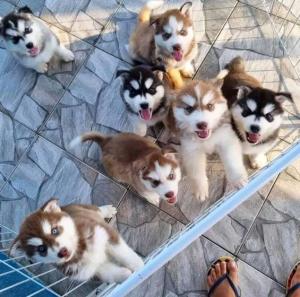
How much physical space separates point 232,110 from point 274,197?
845 millimetres

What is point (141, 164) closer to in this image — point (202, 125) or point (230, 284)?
point (202, 125)

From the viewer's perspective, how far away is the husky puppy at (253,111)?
254cm

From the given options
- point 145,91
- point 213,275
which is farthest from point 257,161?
point 145,91

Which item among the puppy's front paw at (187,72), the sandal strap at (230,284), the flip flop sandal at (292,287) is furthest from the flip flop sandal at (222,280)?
the puppy's front paw at (187,72)

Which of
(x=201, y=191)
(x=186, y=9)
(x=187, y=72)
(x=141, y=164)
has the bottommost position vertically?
(x=201, y=191)

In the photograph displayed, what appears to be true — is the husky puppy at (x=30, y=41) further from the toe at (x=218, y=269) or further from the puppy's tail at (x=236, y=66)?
the toe at (x=218, y=269)

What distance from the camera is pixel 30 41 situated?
3.20 m

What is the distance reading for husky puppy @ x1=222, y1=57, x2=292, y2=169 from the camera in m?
2.54

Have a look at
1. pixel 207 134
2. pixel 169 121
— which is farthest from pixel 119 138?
pixel 207 134

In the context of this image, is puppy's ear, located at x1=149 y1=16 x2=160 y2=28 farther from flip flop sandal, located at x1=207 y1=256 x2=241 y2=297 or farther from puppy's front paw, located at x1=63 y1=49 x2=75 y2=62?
flip flop sandal, located at x1=207 y1=256 x2=241 y2=297

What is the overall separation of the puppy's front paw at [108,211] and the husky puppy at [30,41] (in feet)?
4.15

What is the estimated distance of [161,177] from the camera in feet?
8.63

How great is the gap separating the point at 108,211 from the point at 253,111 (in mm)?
1299

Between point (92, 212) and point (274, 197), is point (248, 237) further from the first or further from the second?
point (92, 212)
